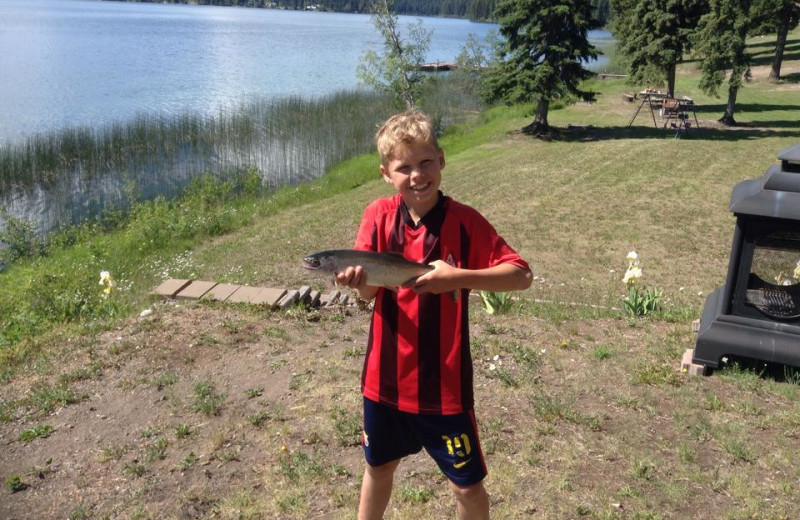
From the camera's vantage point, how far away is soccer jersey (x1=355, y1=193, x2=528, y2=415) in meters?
2.76

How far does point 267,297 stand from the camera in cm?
744

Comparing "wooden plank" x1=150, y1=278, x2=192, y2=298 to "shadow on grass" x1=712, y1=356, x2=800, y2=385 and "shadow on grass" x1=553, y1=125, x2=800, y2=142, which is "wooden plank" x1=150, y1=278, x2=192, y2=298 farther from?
"shadow on grass" x1=553, y1=125, x2=800, y2=142

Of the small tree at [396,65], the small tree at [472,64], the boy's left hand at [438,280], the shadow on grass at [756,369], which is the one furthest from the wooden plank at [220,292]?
the small tree at [472,64]

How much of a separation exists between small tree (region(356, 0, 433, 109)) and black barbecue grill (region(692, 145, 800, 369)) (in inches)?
1040

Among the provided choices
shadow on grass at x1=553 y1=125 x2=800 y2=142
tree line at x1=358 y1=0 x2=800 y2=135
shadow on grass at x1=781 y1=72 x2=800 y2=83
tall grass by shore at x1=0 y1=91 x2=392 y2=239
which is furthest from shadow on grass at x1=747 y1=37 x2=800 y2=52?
tall grass by shore at x1=0 y1=91 x2=392 y2=239

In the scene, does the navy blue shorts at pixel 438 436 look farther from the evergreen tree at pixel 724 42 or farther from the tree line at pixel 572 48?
the evergreen tree at pixel 724 42

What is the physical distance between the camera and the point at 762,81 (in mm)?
37438

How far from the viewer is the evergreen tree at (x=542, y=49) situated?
2439 cm

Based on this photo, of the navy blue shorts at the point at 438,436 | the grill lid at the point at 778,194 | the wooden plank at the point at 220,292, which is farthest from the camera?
the wooden plank at the point at 220,292

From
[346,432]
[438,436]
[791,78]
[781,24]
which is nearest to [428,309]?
[438,436]

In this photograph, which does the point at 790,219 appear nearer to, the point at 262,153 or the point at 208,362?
the point at 208,362

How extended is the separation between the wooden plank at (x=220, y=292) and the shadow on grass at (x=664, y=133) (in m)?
19.2

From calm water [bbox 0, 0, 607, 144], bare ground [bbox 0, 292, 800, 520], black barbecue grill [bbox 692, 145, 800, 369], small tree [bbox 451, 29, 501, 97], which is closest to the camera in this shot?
bare ground [bbox 0, 292, 800, 520]

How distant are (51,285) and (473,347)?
8115 millimetres
